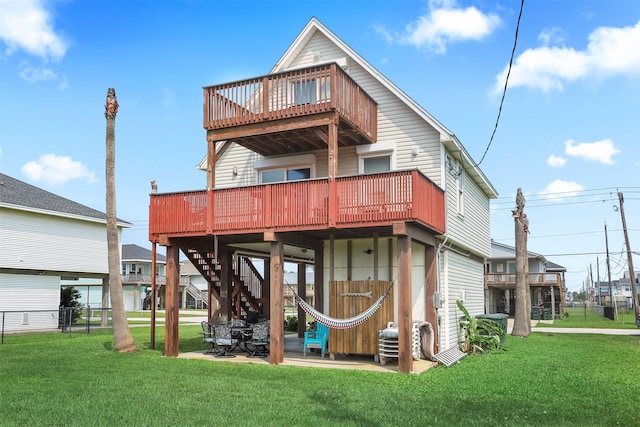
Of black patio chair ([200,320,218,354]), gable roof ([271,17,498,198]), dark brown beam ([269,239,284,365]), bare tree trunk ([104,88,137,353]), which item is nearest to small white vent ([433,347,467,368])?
dark brown beam ([269,239,284,365])

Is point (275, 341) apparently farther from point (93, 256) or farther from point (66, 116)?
point (93, 256)

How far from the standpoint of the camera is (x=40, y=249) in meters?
28.2

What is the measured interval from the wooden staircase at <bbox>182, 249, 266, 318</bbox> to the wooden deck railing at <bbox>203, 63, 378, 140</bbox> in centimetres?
438

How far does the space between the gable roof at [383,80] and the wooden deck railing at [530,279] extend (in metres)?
25.7

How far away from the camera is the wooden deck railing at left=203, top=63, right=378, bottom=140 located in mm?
14828

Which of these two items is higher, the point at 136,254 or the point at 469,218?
the point at 136,254

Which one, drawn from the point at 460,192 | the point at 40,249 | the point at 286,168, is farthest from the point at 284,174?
the point at 40,249

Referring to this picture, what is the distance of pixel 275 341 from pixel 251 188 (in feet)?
12.8

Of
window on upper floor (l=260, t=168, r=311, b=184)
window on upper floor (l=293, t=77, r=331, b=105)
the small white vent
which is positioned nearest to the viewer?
the small white vent

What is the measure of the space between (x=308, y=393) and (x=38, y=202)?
23.0 m

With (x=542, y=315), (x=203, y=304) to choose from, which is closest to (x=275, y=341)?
(x=542, y=315)

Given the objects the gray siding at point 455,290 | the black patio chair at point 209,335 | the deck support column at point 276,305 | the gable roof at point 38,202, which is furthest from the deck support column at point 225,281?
the gable roof at point 38,202

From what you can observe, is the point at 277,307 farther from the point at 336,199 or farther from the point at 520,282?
the point at 520,282

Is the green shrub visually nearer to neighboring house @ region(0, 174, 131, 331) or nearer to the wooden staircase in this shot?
the wooden staircase
